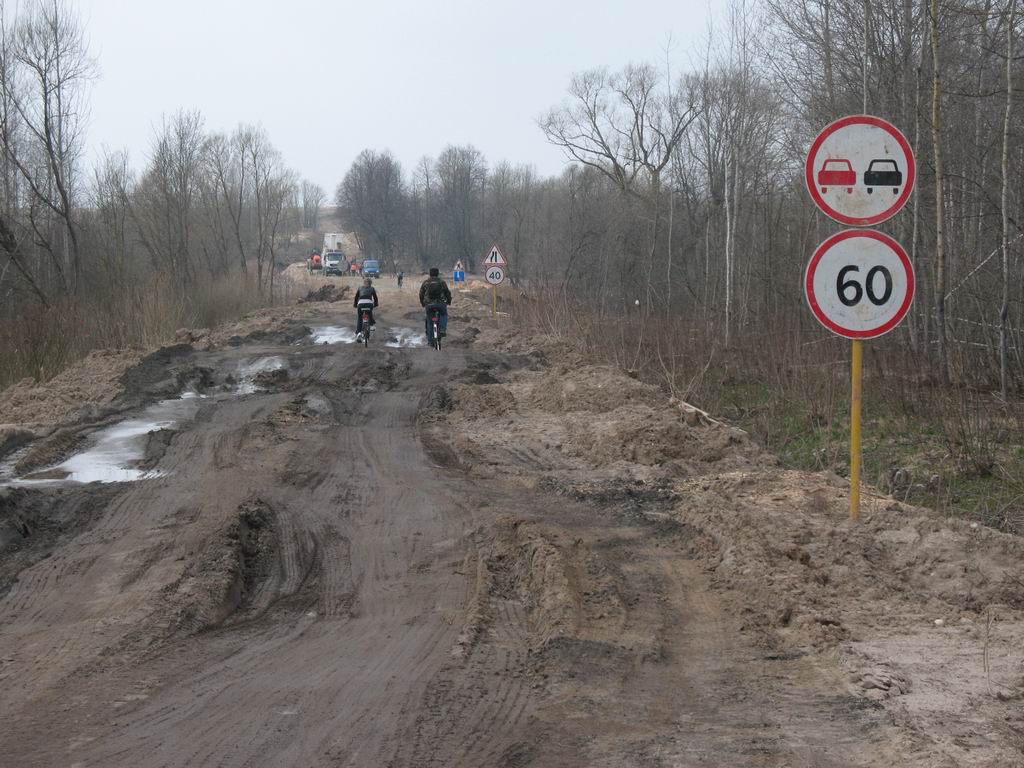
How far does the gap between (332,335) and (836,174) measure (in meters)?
22.1

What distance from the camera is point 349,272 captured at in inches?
3625

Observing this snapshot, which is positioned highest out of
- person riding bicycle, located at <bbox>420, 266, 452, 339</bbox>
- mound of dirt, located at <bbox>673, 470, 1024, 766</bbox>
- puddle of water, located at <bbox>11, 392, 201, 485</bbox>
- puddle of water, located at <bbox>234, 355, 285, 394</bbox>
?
person riding bicycle, located at <bbox>420, 266, 452, 339</bbox>

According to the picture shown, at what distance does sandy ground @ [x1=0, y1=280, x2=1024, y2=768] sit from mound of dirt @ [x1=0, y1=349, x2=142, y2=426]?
2093 mm

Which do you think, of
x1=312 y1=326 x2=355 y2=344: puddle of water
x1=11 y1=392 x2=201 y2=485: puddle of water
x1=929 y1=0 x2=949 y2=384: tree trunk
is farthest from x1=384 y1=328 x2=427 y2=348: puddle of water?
x1=929 y1=0 x2=949 y2=384: tree trunk

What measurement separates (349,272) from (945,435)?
3346 inches

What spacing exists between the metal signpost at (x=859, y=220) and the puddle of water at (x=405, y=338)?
17959mm

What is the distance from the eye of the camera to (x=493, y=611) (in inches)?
229

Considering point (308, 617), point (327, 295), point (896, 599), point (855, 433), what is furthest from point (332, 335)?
point (327, 295)

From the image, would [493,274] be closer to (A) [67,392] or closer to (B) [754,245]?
(B) [754,245]

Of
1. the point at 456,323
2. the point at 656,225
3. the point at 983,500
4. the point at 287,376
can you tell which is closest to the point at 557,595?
the point at 983,500

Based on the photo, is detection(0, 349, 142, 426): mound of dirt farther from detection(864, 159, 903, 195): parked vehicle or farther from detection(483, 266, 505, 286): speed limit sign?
detection(483, 266, 505, 286): speed limit sign

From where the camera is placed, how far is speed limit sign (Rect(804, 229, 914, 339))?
6.78 metres

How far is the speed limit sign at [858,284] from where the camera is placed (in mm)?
6781

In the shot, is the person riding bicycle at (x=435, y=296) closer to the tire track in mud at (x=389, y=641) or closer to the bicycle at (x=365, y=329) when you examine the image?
the bicycle at (x=365, y=329)
